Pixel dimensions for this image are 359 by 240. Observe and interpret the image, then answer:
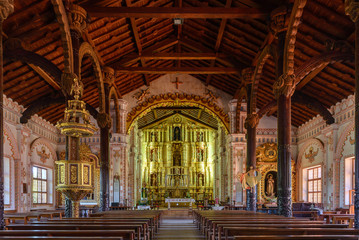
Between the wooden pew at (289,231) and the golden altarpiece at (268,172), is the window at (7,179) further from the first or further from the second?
the golden altarpiece at (268,172)

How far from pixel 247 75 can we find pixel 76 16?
8236 mm

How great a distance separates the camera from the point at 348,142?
15523 mm

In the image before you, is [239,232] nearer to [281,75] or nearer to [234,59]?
[281,75]

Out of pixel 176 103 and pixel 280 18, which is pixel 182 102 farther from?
pixel 280 18

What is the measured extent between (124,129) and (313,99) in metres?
9.74

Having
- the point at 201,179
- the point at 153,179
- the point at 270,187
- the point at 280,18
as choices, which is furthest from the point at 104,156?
the point at 201,179

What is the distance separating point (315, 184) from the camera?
64.4 feet

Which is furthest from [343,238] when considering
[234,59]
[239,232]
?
[234,59]

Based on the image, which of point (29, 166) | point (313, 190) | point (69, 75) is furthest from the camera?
point (313, 190)

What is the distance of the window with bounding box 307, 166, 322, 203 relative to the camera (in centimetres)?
1908

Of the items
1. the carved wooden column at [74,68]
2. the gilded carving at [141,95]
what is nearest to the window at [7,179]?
the carved wooden column at [74,68]

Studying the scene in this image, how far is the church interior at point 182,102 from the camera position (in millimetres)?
9922

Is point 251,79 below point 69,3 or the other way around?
below

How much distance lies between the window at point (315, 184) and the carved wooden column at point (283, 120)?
9105 millimetres
